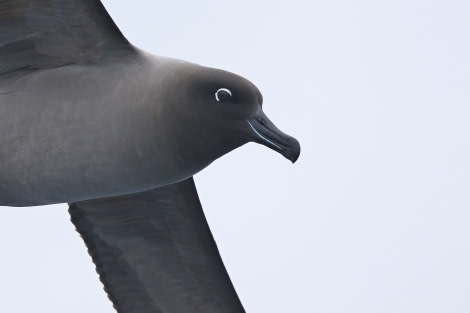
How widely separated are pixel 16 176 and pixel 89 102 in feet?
2.87

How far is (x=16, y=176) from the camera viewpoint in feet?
34.9

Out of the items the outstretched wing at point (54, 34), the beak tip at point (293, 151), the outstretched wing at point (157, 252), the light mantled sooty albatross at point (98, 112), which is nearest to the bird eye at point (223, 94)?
the light mantled sooty albatross at point (98, 112)

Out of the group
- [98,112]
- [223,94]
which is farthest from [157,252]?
[223,94]

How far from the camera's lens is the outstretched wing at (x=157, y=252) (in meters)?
12.1

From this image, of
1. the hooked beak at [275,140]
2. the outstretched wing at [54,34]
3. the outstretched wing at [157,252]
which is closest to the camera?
the hooked beak at [275,140]

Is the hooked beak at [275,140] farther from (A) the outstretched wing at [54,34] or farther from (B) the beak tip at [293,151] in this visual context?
(A) the outstretched wing at [54,34]

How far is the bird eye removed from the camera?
10.2 metres

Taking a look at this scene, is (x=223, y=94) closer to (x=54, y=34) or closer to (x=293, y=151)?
(x=293, y=151)

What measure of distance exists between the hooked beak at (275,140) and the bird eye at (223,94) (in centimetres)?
28

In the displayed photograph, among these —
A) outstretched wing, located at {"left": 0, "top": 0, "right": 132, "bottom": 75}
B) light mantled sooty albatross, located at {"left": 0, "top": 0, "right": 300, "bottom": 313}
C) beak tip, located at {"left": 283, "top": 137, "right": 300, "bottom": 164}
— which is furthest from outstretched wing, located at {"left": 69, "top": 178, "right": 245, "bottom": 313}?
beak tip, located at {"left": 283, "top": 137, "right": 300, "bottom": 164}

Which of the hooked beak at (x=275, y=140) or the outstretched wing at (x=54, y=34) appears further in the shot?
the outstretched wing at (x=54, y=34)

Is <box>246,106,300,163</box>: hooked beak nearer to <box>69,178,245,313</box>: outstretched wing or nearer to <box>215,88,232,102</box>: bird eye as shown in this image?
<box>215,88,232,102</box>: bird eye

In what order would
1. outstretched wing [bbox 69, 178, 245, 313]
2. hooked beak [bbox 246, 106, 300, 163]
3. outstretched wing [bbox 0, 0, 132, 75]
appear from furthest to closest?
outstretched wing [bbox 69, 178, 245, 313] → outstretched wing [bbox 0, 0, 132, 75] → hooked beak [bbox 246, 106, 300, 163]

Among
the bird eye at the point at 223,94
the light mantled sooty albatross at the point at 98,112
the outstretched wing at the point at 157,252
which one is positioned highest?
the bird eye at the point at 223,94
